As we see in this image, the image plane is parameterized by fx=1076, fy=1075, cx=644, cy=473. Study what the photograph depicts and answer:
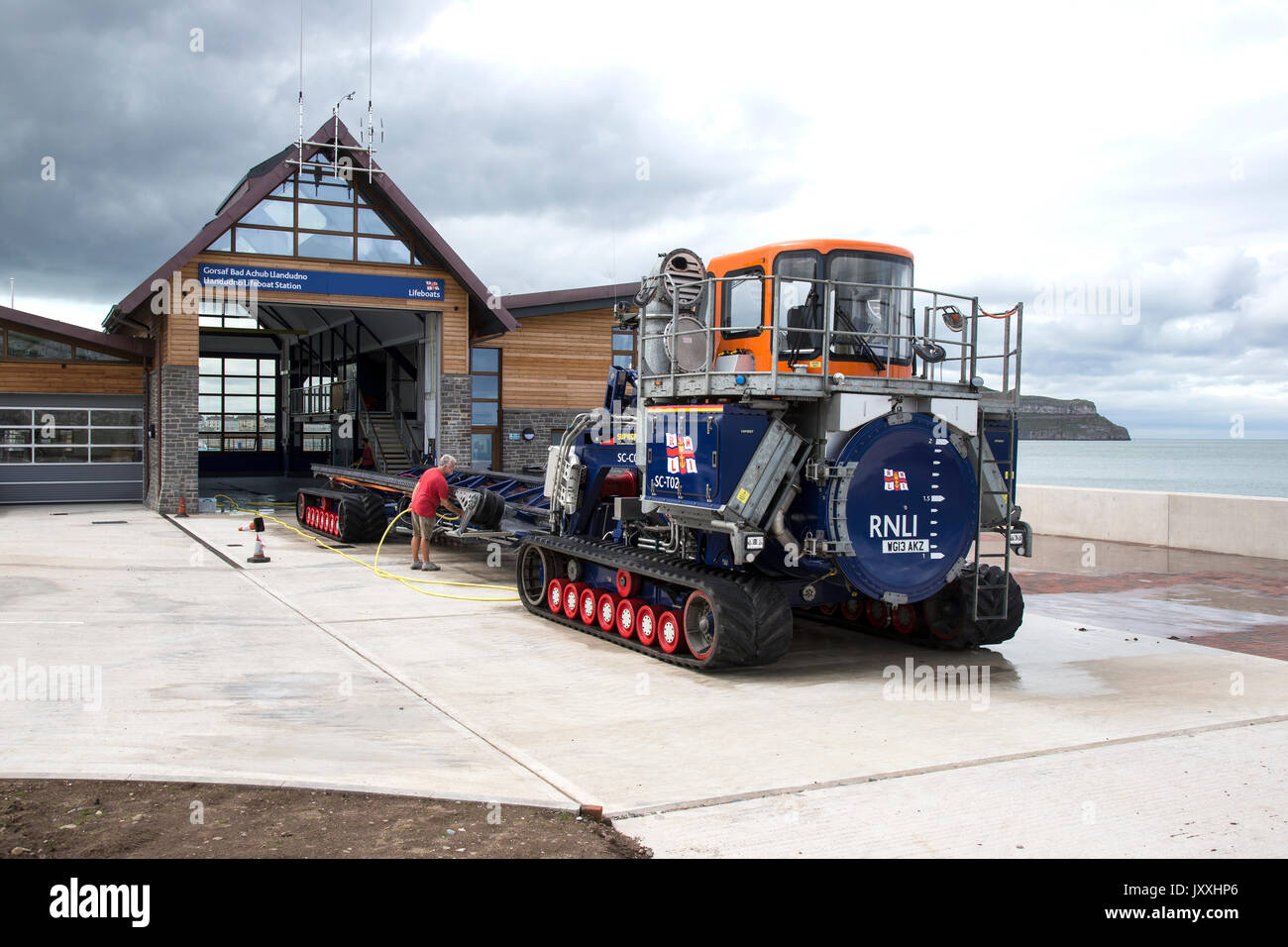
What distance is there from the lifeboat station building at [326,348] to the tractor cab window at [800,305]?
51.7 ft

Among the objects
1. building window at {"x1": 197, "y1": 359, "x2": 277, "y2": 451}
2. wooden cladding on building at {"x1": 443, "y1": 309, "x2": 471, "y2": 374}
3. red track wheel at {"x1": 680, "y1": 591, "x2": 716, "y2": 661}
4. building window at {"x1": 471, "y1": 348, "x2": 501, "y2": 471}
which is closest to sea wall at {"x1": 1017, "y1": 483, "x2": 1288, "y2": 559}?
red track wheel at {"x1": 680, "y1": 591, "x2": 716, "y2": 661}

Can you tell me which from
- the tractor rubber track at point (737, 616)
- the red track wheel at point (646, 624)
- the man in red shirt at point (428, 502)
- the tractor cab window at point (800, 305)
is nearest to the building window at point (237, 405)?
the man in red shirt at point (428, 502)

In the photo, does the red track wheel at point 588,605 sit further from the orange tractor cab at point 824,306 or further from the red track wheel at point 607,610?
the orange tractor cab at point 824,306

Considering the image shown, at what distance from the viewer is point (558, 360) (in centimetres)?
2792

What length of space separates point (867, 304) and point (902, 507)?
193 centimetres

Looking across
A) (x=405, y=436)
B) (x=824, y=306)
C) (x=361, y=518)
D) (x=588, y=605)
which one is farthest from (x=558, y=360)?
(x=824, y=306)

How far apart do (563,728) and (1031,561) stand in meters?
12.2

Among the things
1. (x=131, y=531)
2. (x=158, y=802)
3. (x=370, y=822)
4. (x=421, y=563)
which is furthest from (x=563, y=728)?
(x=131, y=531)

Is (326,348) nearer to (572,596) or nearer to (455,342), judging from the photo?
(455,342)

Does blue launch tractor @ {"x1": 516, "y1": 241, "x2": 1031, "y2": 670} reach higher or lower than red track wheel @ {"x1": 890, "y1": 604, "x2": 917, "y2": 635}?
higher

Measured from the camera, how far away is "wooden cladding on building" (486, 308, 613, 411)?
27422 millimetres

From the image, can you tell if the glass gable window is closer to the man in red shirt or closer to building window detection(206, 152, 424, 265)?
building window detection(206, 152, 424, 265)

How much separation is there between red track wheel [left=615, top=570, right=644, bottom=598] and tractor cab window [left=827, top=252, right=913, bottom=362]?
9.93ft

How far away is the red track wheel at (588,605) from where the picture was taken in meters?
11.4
